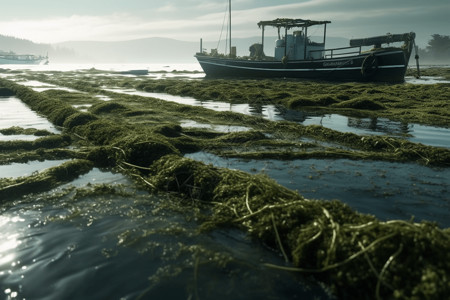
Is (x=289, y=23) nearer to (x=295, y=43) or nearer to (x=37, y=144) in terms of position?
(x=295, y=43)

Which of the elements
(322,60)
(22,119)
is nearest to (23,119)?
(22,119)

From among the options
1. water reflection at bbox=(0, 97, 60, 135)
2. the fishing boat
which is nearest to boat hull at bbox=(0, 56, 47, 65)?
the fishing boat

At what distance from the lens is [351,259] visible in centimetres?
292

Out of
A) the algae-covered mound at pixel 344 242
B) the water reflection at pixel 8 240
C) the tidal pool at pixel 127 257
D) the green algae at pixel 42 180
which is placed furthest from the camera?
the green algae at pixel 42 180

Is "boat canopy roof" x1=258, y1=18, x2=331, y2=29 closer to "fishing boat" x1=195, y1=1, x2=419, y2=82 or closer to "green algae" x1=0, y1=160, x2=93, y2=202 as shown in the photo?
"fishing boat" x1=195, y1=1, x2=419, y2=82

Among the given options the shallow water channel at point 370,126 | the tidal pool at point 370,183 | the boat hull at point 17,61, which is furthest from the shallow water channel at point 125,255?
the boat hull at point 17,61

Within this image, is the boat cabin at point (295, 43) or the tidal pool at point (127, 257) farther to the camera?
the boat cabin at point (295, 43)

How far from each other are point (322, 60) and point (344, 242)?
104ft

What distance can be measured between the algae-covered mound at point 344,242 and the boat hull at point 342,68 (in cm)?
2908

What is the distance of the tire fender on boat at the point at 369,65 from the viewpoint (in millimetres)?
29531

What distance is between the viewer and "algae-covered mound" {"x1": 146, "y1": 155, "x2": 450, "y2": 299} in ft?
8.72

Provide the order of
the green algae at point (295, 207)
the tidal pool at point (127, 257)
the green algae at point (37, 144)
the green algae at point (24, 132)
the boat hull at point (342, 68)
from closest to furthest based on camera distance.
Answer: the green algae at point (295, 207)
the tidal pool at point (127, 257)
the green algae at point (37, 144)
the green algae at point (24, 132)
the boat hull at point (342, 68)

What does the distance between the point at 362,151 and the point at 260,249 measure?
504cm

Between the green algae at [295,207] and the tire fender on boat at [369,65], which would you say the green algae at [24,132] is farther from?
the tire fender on boat at [369,65]
